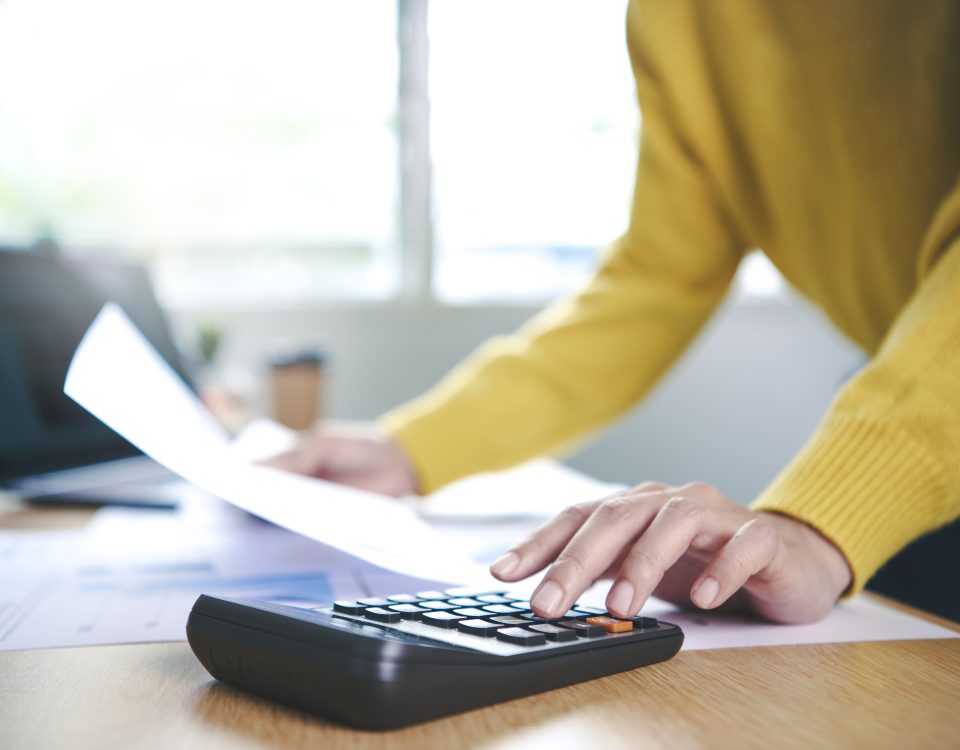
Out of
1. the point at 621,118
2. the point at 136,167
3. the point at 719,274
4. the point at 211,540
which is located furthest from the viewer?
the point at 621,118

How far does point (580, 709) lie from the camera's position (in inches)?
14.9

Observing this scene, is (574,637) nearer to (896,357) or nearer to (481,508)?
(896,357)

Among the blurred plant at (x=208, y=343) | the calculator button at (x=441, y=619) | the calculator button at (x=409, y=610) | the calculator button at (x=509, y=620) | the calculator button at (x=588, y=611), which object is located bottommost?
the blurred plant at (x=208, y=343)

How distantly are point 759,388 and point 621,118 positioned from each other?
87 cm

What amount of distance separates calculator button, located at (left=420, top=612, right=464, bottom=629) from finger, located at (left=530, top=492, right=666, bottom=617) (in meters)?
0.04

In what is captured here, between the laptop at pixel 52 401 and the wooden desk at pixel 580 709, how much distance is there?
0.57m

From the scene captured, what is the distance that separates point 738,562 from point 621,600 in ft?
0.22

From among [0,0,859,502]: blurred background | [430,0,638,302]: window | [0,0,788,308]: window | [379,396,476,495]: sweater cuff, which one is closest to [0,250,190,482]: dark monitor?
[379,396,476,495]: sweater cuff

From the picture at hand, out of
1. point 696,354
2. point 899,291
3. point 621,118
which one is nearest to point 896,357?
point 899,291

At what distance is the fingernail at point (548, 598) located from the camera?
435mm

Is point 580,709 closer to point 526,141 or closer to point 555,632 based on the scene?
point 555,632

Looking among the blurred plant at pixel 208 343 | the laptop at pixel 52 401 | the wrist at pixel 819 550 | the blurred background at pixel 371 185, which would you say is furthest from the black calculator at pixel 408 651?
the blurred background at pixel 371 185

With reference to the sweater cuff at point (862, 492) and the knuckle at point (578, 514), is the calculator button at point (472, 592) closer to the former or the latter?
the knuckle at point (578, 514)

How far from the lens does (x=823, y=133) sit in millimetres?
940
